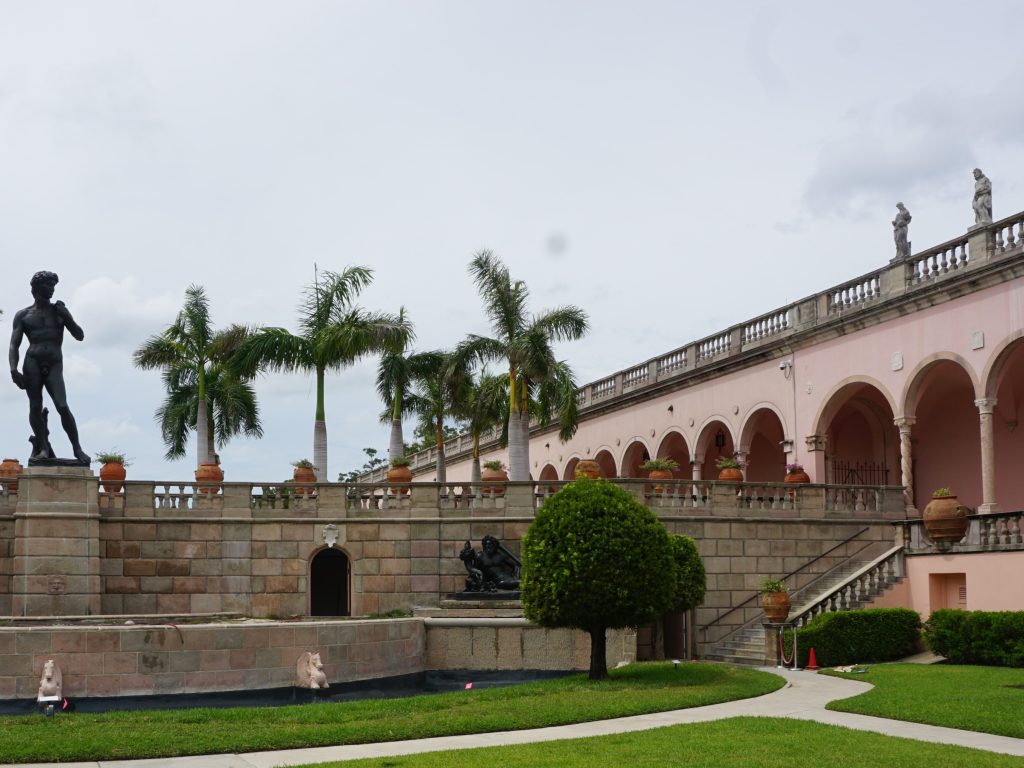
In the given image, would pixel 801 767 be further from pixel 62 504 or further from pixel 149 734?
pixel 62 504

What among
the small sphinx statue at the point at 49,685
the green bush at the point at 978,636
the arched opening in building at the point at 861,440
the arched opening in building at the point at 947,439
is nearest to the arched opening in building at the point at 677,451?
the arched opening in building at the point at 861,440

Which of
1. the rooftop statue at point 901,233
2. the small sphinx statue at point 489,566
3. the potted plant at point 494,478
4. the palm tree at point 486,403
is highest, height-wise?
the rooftop statue at point 901,233

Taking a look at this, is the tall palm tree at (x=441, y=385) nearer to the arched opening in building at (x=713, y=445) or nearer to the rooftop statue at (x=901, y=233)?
the arched opening in building at (x=713, y=445)

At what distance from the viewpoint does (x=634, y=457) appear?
46969mm

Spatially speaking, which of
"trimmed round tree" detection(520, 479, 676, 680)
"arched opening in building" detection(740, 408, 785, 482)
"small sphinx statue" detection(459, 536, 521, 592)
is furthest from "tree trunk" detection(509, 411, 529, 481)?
"trimmed round tree" detection(520, 479, 676, 680)

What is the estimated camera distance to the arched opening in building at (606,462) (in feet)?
160

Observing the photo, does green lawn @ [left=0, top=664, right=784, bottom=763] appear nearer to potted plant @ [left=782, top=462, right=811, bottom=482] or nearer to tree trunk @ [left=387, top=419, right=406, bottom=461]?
potted plant @ [left=782, top=462, right=811, bottom=482]

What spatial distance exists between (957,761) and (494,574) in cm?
1474

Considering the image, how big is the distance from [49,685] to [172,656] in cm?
164

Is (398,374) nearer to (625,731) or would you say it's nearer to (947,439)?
(947,439)

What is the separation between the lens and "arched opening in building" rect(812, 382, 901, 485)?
34.1 m

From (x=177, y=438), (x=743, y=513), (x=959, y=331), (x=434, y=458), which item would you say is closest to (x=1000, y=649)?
(x=743, y=513)

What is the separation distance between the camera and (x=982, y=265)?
27203 mm

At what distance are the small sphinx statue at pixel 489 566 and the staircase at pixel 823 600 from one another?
A: 4395mm
